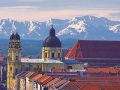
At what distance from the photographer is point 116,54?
611ft

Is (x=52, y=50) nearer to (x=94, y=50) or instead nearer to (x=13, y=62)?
(x=13, y=62)

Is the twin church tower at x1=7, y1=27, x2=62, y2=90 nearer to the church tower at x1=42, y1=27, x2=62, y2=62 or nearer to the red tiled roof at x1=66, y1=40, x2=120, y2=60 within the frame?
the church tower at x1=42, y1=27, x2=62, y2=62

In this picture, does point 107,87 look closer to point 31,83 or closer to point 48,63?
point 31,83

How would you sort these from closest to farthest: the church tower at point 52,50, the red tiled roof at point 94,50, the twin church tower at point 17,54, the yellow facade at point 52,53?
the twin church tower at point 17,54
the yellow facade at point 52,53
the church tower at point 52,50
the red tiled roof at point 94,50

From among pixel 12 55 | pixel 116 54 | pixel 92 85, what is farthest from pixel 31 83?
pixel 116 54

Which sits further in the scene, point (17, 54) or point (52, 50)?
point (52, 50)

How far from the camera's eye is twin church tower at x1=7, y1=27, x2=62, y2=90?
16362 centimetres

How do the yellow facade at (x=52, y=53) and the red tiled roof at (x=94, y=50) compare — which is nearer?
the yellow facade at (x=52, y=53)

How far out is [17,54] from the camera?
164 m

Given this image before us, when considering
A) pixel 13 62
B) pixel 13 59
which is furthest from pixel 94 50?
pixel 13 59

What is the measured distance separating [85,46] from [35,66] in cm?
2222

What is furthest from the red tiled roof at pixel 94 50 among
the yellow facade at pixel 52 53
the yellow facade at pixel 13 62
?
the yellow facade at pixel 13 62

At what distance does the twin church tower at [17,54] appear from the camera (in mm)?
163625

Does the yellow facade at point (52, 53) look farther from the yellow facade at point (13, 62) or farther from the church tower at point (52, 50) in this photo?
the yellow facade at point (13, 62)
